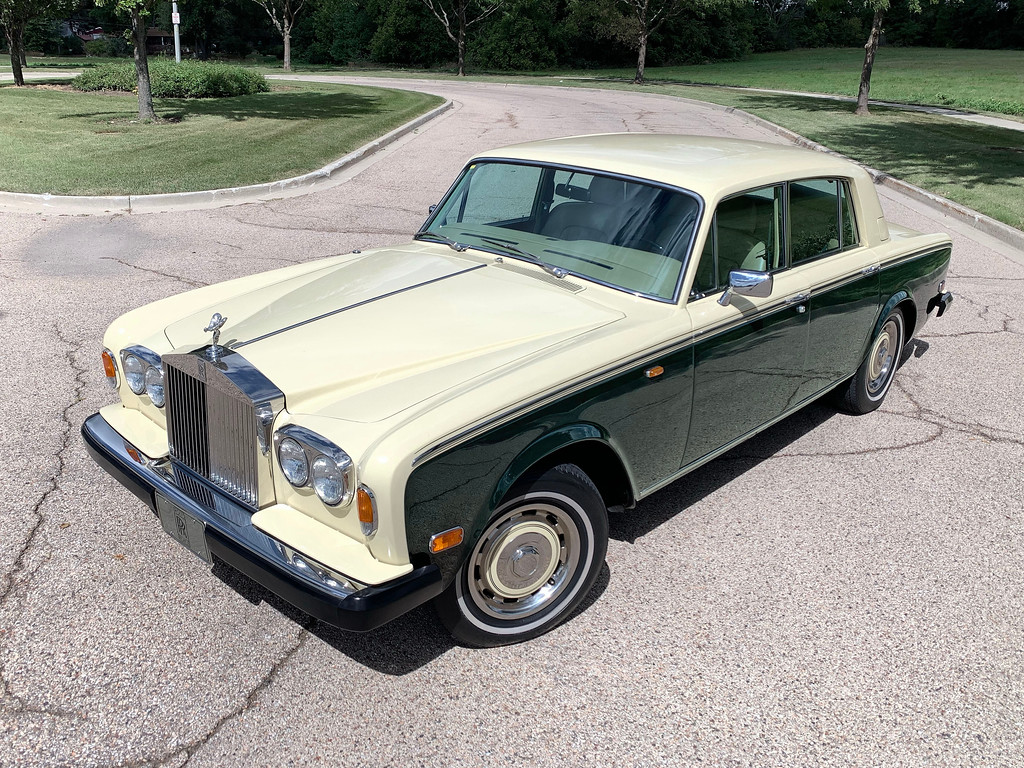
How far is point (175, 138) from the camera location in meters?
14.5

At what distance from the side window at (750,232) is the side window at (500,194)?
3.15ft

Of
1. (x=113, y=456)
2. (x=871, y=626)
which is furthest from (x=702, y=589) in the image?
(x=113, y=456)

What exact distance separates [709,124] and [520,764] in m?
19.7

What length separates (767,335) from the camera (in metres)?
3.90

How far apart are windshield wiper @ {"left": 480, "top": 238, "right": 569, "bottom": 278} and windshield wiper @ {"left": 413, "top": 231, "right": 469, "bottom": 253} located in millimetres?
116

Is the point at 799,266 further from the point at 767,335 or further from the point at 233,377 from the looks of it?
the point at 233,377

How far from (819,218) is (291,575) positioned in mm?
3236

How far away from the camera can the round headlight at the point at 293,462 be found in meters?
2.73

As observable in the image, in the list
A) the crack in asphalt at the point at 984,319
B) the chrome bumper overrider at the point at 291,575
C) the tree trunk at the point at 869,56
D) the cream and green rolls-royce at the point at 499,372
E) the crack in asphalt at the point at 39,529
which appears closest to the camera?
the chrome bumper overrider at the point at 291,575

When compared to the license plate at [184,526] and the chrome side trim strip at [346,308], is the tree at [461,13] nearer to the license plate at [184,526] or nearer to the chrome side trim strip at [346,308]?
the chrome side trim strip at [346,308]

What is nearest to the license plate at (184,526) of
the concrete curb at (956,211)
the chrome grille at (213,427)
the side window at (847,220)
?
the chrome grille at (213,427)

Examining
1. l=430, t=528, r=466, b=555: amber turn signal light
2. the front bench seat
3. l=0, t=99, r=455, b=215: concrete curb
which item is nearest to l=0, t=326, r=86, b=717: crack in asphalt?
l=430, t=528, r=466, b=555: amber turn signal light

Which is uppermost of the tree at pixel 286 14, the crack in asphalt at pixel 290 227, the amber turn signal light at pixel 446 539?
the tree at pixel 286 14

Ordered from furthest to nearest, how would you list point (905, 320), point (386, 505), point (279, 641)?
point (905, 320) < point (279, 641) < point (386, 505)
